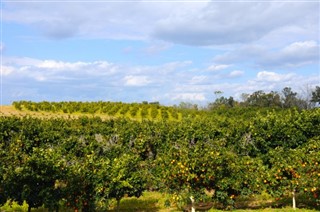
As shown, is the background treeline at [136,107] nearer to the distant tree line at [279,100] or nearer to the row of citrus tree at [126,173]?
the distant tree line at [279,100]

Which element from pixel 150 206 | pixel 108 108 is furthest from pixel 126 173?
pixel 108 108

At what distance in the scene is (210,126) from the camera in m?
18.2

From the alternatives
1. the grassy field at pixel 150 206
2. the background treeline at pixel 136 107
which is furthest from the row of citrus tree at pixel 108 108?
the grassy field at pixel 150 206

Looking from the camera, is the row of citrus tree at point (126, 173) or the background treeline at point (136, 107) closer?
the row of citrus tree at point (126, 173)

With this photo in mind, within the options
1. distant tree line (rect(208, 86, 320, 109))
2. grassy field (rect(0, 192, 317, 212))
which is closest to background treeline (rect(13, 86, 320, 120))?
distant tree line (rect(208, 86, 320, 109))

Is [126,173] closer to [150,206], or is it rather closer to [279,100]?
[150,206]

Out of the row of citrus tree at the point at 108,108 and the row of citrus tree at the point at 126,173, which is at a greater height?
the row of citrus tree at the point at 108,108

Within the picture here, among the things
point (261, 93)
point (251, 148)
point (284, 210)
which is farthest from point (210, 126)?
point (261, 93)

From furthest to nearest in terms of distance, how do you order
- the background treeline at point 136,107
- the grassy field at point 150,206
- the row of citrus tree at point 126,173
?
the background treeline at point 136,107, the grassy field at point 150,206, the row of citrus tree at point 126,173

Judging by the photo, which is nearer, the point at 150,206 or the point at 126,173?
the point at 126,173

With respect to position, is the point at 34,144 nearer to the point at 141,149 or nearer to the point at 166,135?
the point at 141,149

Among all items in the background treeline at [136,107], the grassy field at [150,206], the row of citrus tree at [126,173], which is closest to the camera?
the row of citrus tree at [126,173]

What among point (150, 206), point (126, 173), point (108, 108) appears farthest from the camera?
point (108, 108)

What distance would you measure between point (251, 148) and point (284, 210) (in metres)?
5.17
